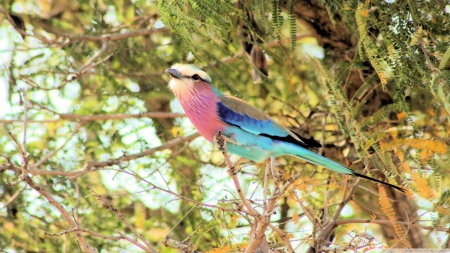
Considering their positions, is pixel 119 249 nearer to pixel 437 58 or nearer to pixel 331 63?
pixel 331 63

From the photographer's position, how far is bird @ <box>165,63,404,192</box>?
341cm

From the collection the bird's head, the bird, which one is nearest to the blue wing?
the bird

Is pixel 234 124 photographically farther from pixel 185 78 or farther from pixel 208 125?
pixel 185 78

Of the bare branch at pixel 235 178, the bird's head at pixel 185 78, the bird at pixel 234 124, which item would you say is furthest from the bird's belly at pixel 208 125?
the bare branch at pixel 235 178

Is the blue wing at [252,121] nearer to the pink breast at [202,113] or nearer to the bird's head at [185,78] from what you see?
the pink breast at [202,113]

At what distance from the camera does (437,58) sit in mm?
3242

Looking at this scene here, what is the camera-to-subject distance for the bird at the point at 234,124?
134 inches

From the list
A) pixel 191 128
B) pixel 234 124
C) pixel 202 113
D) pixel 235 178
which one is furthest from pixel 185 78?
pixel 191 128

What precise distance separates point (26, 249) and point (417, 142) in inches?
106

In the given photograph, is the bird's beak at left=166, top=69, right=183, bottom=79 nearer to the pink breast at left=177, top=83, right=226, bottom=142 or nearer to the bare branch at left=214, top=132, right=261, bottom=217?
the pink breast at left=177, top=83, right=226, bottom=142

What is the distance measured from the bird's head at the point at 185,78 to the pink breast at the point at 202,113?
4 cm

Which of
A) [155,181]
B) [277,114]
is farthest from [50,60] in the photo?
[277,114]

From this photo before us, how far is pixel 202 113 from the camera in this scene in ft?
11.2

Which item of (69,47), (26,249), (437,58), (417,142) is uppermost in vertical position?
(69,47)
